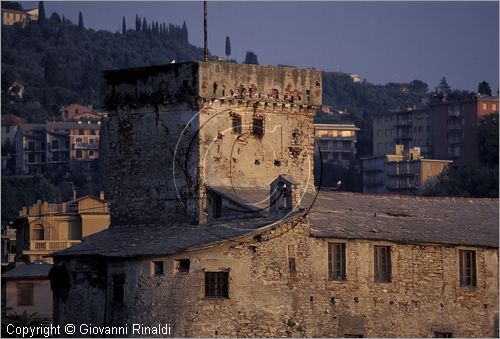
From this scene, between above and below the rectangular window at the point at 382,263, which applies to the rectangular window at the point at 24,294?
below

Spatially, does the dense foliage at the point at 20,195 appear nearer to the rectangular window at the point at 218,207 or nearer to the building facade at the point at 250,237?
the building facade at the point at 250,237

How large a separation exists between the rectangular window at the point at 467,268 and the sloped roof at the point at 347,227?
46 centimetres

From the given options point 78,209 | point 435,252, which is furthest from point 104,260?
point 78,209

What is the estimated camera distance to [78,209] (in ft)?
382

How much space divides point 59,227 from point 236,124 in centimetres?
4591

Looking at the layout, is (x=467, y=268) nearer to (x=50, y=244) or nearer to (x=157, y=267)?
(x=157, y=267)

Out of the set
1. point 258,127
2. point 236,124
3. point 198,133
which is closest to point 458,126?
point 258,127

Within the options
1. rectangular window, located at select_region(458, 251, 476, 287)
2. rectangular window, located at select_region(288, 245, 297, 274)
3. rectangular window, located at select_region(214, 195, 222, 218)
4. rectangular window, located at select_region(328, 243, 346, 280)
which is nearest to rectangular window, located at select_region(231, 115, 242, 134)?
rectangular window, located at select_region(214, 195, 222, 218)

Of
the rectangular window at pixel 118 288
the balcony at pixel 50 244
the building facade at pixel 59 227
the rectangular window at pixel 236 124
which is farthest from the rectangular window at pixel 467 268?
the balcony at pixel 50 244

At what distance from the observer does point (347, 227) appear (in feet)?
217

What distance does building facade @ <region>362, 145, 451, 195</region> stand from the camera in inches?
6537

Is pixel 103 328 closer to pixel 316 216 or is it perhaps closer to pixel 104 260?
pixel 104 260

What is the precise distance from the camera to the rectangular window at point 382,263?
65812mm

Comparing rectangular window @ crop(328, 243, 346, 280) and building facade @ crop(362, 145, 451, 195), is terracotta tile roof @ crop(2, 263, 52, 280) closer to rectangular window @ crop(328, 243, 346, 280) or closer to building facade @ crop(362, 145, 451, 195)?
rectangular window @ crop(328, 243, 346, 280)
